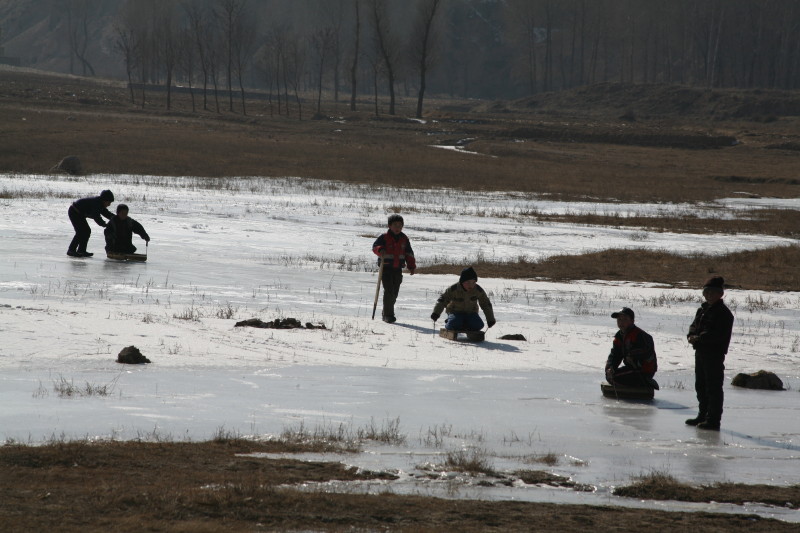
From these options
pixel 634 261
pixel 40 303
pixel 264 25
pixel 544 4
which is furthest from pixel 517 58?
pixel 40 303

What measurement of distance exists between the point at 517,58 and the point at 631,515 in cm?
17555

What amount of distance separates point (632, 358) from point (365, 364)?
3279mm

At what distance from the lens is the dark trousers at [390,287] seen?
14312 mm

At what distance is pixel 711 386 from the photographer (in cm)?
891

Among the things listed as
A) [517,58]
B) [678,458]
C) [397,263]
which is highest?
[517,58]

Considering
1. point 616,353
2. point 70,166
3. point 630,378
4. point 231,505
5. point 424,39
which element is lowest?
point 231,505

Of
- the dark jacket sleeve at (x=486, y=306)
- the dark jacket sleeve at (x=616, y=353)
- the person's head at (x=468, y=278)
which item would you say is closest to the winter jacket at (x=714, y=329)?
the dark jacket sleeve at (x=616, y=353)

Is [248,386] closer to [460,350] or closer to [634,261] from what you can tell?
[460,350]

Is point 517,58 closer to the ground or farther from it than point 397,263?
farther from it

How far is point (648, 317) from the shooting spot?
15906 mm

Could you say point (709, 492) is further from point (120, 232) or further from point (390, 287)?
point (120, 232)

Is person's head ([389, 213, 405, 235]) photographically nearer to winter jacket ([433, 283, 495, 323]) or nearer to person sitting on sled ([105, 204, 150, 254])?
winter jacket ([433, 283, 495, 323])

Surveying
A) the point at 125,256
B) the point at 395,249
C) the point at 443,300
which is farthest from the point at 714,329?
the point at 125,256

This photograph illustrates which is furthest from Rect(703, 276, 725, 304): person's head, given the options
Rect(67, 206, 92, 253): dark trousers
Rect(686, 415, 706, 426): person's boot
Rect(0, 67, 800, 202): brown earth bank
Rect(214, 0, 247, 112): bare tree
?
Rect(214, 0, 247, 112): bare tree
